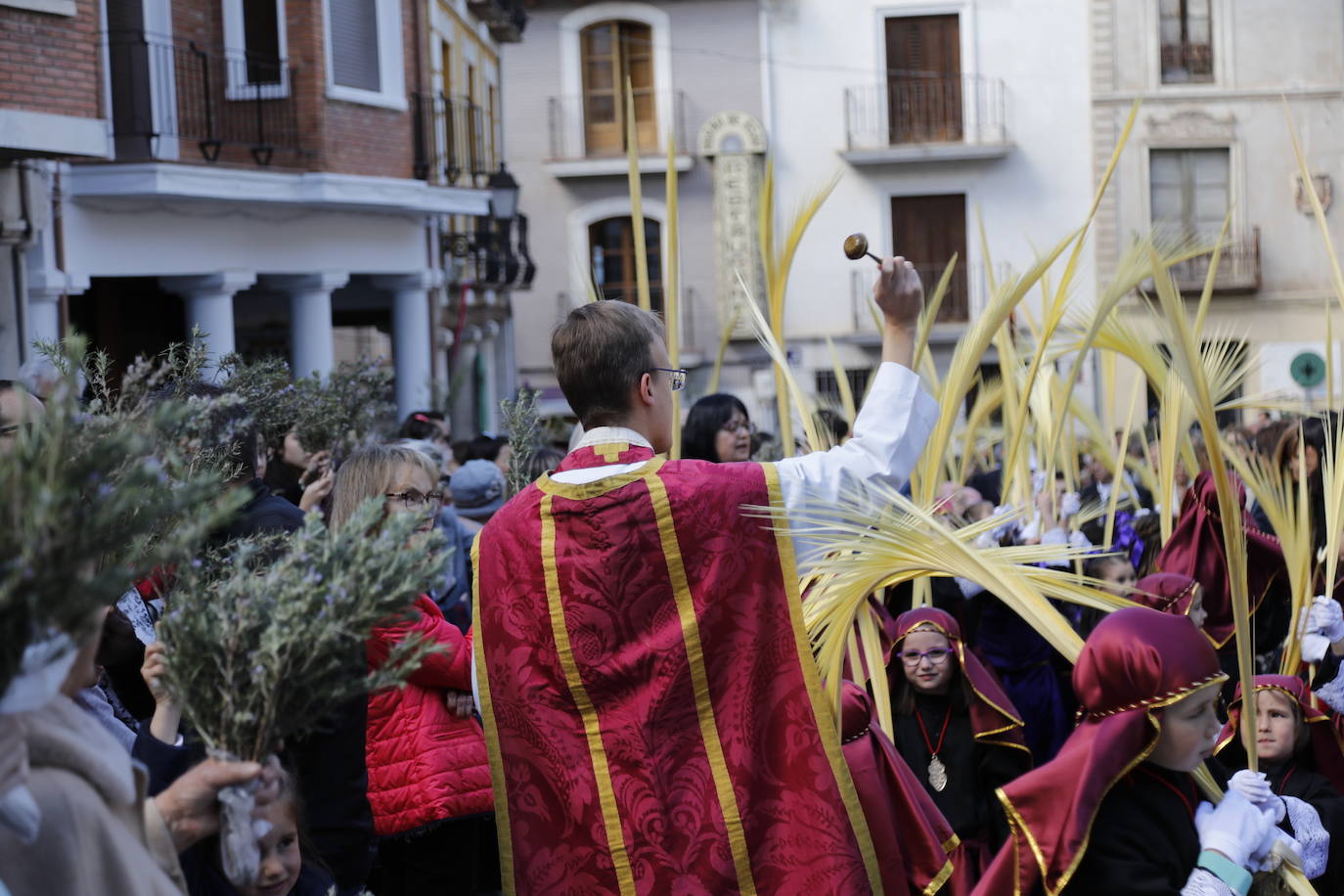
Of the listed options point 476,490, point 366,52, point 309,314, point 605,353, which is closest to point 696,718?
point 605,353

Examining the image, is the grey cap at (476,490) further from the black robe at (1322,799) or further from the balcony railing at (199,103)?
the balcony railing at (199,103)

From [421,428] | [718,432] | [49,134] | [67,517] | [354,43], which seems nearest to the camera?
[67,517]

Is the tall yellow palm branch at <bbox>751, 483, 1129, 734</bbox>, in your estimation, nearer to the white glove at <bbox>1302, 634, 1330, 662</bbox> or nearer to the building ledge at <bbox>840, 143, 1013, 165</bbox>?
the white glove at <bbox>1302, 634, 1330, 662</bbox>

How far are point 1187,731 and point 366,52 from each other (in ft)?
37.4

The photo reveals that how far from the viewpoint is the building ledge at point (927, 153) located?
22.8m

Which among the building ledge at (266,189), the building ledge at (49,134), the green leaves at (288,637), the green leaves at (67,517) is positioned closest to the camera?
the green leaves at (67,517)

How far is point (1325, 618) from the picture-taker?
4.54m

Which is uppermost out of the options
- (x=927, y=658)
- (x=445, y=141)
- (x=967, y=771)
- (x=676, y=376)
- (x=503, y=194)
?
(x=445, y=141)

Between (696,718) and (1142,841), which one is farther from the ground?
(696,718)

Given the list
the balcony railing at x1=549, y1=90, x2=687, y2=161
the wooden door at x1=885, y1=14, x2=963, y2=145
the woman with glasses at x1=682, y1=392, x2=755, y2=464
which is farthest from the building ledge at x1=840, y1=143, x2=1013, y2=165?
the woman with glasses at x1=682, y1=392, x2=755, y2=464

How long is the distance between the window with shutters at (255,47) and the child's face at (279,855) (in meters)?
10.0

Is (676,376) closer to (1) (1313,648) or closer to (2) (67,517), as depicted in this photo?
(2) (67,517)

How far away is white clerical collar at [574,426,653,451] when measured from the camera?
2957 mm

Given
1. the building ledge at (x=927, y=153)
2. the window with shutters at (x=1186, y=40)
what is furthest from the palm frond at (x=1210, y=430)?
the window with shutters at (x=1186, y=40)
